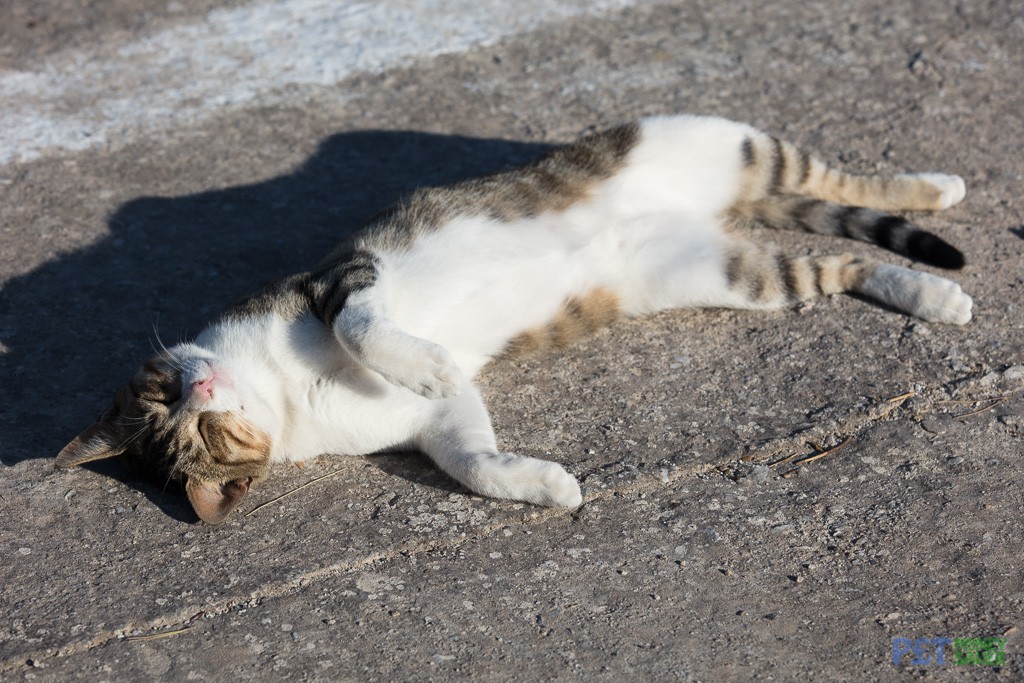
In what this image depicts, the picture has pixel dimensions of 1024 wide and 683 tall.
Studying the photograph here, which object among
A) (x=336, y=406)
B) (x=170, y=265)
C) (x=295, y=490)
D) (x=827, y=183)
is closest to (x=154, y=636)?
(x=295, y=490)

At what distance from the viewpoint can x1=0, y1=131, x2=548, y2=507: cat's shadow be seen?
3994 millimetres

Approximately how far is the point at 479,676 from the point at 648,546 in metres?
0.71

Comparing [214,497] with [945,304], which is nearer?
[214,497]

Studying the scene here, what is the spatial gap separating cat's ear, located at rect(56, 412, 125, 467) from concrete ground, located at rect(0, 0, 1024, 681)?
10 centimetres

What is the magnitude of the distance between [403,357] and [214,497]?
783 millimetres

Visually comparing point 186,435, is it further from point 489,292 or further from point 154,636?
point 489,292

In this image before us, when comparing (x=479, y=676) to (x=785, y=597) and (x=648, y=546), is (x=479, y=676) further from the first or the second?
(x=785, y=597)

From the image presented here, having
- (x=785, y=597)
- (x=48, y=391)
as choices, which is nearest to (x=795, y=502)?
(x=785, y=597)

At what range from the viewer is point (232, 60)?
6.01 metres

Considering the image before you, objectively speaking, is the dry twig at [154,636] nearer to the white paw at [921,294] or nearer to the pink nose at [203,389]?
the pink nose at [203,389]

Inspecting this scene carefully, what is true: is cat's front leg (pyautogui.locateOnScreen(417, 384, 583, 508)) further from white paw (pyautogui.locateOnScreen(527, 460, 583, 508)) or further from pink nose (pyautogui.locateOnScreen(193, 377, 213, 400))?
pink nose (pyautogui.locateOnScreen(193, 377, 213, 400))

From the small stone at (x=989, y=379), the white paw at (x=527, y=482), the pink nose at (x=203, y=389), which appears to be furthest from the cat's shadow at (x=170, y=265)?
the small stone at (x=989, y=379)

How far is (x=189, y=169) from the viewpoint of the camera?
5.23 m

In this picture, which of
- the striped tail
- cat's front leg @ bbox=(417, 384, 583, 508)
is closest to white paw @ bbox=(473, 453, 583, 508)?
cat's front leg @ bbox=(417, 384, 583, 508)
